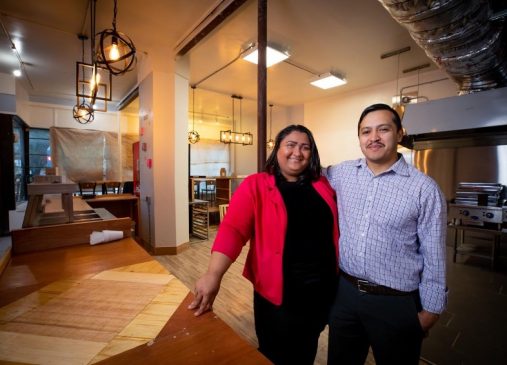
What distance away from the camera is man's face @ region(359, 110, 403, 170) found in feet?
3.81

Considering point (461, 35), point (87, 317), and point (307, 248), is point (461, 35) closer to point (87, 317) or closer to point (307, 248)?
point (307, 248)

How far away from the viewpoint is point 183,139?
4398mm

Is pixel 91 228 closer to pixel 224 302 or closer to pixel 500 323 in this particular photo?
pixel 224 302

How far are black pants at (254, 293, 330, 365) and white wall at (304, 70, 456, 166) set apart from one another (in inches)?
205

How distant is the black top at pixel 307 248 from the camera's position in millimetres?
1165

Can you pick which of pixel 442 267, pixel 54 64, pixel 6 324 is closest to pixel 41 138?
pixel 54 64

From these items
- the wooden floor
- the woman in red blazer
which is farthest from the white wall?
the woman in red blazer

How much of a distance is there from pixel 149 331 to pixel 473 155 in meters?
4.82

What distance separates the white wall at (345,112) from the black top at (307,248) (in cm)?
504

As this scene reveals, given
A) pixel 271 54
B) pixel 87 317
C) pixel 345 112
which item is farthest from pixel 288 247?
pixel 345 112

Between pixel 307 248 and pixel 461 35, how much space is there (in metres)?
2.22

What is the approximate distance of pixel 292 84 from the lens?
227 inches

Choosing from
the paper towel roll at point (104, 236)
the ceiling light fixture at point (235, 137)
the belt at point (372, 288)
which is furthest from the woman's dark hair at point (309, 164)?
the ceiling light fixture at point (235, 137)

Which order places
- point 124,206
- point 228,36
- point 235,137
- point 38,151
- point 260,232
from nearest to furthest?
point 260,232 → point 228,36 → point 124,206 → point 38,151 → point 235,137
